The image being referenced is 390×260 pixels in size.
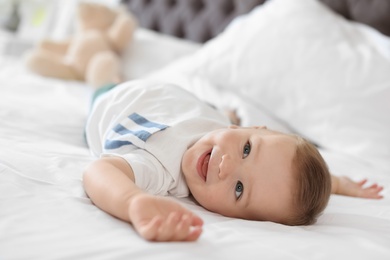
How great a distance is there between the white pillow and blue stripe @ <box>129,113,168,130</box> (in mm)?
660

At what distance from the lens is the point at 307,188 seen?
2.93ft

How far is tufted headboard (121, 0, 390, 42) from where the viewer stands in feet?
5.92

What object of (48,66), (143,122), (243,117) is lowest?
(48,66)

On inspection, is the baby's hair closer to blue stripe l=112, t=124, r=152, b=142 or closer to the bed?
the bed

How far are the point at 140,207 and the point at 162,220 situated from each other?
5 cm

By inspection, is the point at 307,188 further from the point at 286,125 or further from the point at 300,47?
the point at 300,47

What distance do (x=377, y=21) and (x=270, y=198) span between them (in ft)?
3.90

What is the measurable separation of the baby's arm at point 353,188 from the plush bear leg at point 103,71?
1348 mm

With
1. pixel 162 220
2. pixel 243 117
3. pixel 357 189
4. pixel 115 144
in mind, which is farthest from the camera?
pixel 243 117

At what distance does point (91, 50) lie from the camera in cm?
246

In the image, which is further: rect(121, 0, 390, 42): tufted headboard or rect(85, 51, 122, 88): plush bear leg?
rect(85, 51, 122, 88): plush bear leg

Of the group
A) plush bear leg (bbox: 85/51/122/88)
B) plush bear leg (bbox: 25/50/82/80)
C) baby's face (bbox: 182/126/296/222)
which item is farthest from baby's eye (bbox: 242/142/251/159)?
plush bear leg (bbox: 25/50/82/80)

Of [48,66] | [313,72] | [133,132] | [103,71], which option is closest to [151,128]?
[133,132]

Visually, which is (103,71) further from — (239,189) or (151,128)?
(239,189)
